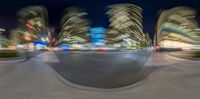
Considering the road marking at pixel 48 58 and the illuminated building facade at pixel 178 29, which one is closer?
Answer: the road marking at pixel 48 58

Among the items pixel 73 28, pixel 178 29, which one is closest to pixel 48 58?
pixel 73 28

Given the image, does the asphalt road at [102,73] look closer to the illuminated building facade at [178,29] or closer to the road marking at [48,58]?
the road marking at [48,58]

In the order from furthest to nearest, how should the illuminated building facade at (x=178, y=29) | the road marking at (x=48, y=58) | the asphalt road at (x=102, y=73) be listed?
the illuminated building facade at (x=178, y=29) < the road marking at (x=48, y=58) < the asphalt road at (x=102, y=73)

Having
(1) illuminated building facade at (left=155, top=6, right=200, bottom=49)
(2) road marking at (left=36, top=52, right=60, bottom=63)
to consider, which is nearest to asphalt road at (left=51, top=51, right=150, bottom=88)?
(2) road marking at (left=36, top=52, right=60, bottom=63)

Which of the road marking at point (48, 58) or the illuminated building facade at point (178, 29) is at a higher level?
the illuminated building facade at point (178, 29)

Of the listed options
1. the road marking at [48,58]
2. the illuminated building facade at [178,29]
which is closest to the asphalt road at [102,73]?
the road marking at [48,58]

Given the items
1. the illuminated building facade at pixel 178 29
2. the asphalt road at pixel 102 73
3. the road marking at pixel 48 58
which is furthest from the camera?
the illuminated building facade at pixel 178 29

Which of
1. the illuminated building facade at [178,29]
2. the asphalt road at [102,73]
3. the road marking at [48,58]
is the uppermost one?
the illuminated building facade at [178,29]

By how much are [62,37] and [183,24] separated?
14.6m

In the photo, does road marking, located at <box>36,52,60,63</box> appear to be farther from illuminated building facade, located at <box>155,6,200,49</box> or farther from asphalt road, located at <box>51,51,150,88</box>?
illuminated building facade, located at <box>155,6,200,49</box>

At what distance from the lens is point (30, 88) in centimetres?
663

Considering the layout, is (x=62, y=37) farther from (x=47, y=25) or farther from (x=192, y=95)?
(x=192, y=95)

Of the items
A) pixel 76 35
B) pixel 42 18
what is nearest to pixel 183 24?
pixel 76 35

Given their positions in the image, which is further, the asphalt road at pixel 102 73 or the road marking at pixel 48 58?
the road marking at pixel 48 58
